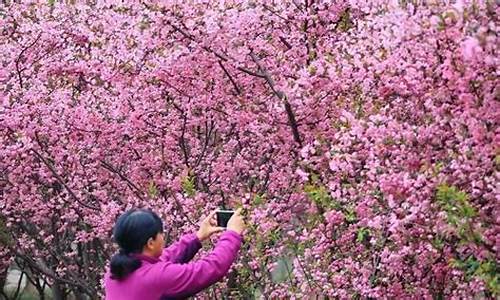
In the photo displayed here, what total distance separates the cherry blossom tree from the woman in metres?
1.07

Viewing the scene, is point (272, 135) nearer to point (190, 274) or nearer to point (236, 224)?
point (236, 224)

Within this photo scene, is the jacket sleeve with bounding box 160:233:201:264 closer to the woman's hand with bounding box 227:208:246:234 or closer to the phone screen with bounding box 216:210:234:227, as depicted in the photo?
the phone screen with bounding box 216:210:234:227

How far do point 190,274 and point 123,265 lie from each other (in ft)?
1.01

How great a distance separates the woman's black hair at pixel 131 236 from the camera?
379 cm

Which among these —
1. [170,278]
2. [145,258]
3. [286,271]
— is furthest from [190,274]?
[286,271]

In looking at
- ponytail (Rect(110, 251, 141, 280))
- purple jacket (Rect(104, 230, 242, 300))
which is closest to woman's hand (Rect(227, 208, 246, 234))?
purple jacket (Rect(104, 230, 242, 300))

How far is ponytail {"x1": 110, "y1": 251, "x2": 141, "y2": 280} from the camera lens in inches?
149

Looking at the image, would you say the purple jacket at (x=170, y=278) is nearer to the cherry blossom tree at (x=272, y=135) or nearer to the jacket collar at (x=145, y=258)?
the jacket collar at (x=145, y=258)

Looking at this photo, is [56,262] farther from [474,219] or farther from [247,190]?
[474,219]

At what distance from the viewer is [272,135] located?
7840mm

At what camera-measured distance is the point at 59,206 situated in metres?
9.65

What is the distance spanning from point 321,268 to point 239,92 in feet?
8.38

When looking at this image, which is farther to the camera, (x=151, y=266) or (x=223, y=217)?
(x=223, y=217)

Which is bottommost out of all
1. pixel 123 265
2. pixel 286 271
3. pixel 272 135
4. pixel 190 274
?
pixel 190 274
